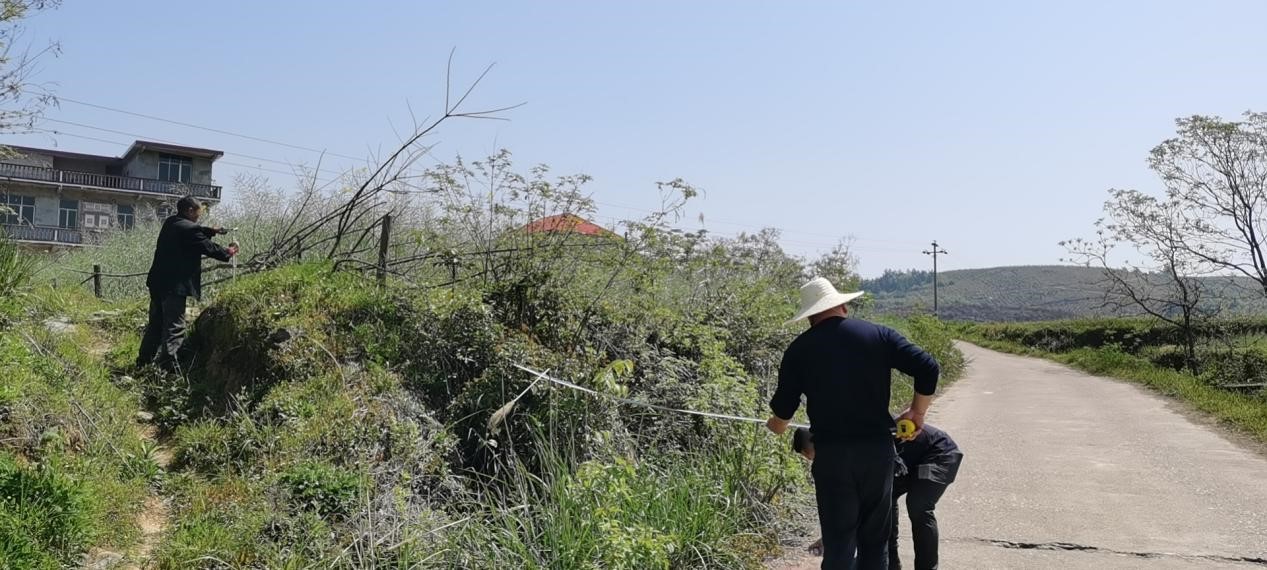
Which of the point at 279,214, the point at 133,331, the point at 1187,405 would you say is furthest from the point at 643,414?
the point at 1187,405

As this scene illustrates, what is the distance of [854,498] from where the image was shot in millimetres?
4676

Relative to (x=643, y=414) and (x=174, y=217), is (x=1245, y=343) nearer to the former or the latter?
(x=643, y=414)

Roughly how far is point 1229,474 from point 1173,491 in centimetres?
135

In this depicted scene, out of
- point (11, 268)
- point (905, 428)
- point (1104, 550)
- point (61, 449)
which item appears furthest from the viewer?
point (11, 268)

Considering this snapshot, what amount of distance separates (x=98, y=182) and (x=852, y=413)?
1773 inches

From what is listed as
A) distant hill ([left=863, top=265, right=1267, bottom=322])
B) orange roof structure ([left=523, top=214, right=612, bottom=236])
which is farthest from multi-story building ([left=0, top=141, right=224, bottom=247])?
distant hill ([left=863, top=265, right=1267, bottom=322])

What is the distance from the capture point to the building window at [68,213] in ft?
135

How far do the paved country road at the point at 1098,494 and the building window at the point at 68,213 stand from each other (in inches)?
1564

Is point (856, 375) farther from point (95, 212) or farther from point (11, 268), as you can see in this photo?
point (95, 212)

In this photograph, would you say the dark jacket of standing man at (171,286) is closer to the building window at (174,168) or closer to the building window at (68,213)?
the building window at (68,213)

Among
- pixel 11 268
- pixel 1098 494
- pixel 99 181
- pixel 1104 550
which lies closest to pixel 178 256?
pixel 11 268

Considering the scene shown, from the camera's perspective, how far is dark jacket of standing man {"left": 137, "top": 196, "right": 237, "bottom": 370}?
26.4 feet

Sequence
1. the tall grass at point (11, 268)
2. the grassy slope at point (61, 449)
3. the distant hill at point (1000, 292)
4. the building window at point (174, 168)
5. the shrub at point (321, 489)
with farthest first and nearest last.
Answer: the distant hill at point (1000, 292), the building window at point (174, 168), the tall grass at point (11, 268), the shrub at point (321, 489), the grassy slope at point (61, 449)

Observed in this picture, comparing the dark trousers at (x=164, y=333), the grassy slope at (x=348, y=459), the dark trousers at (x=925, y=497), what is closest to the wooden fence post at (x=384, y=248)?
the grassy slope at (x=348, y=459)
